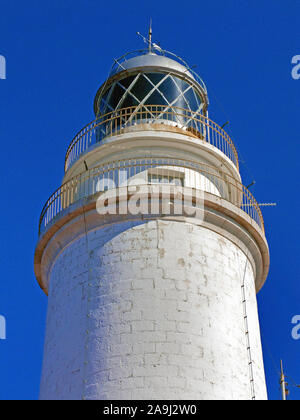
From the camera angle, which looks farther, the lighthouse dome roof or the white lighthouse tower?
the lighthouse dome roof

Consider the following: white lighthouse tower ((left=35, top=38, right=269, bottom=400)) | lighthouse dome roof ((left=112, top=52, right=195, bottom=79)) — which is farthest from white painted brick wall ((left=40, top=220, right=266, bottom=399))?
lighthouse dome roof ((left=112, top=52, right=195, bottom=79))

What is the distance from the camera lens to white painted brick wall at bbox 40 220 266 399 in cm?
1484

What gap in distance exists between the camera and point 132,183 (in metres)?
17.5

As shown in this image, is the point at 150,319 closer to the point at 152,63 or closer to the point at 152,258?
the point at 152,258

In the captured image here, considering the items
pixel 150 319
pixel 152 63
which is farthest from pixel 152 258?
pixel 152 63

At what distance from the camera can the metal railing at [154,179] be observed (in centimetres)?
1761

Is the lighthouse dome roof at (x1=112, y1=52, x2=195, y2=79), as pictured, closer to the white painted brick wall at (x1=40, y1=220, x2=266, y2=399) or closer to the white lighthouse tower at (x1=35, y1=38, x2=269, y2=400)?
the white lighthouse tower at (x1=35, y1=38, x2=269, y2=400)

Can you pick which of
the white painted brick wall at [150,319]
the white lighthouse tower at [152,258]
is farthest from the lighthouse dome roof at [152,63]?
the white painted brick wall at [150,319]

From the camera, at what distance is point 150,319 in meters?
15.3

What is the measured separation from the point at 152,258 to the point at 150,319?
1348mm

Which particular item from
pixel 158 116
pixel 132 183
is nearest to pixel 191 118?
pixel 158 116

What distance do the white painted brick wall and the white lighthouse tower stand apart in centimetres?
2

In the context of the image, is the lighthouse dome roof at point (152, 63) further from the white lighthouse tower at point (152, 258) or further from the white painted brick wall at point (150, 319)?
the white painted brick wall at point (150, 319)
